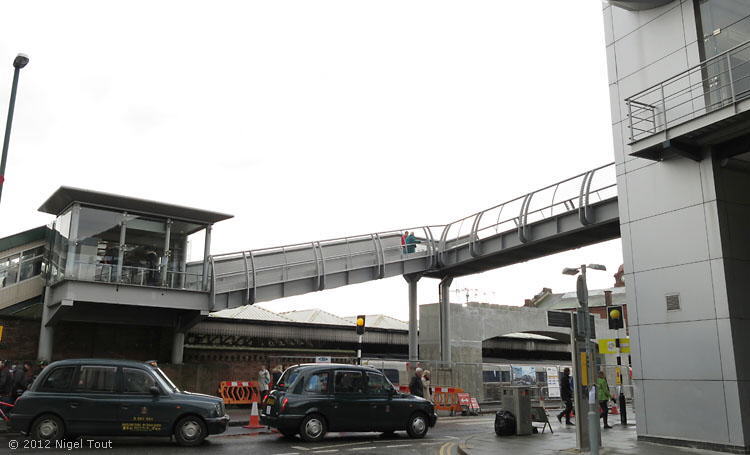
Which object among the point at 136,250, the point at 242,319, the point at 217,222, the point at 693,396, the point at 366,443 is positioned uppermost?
the point at 217,222

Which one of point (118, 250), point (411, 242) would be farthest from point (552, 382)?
point (118, 250)

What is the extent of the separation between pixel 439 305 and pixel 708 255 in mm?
17719

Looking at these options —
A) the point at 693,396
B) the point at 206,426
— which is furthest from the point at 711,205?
the point at 206,426

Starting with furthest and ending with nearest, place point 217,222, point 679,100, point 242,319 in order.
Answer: point 242,319 → point 217,222 → point 679,100

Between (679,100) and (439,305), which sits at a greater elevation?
(679,100)

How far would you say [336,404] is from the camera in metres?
14.2

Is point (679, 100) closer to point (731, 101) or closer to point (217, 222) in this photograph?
point (731, 101)

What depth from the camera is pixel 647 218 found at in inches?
576

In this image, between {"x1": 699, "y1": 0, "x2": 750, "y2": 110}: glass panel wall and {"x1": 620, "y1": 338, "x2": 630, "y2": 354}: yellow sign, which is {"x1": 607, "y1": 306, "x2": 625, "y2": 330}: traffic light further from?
{"x1": 699, "y1": 0, "x2": 750, "y2": 110}: glass panel wall

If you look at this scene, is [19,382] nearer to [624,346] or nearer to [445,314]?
[445,314]

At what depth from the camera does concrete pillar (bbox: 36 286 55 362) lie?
885 inches

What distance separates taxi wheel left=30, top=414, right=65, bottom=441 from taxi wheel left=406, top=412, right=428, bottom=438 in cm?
783

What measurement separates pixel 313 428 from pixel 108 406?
14.6ft

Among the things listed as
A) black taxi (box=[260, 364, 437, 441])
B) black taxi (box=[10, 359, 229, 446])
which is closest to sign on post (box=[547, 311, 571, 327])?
black taxi (box=[260, 364, 437, 441])
